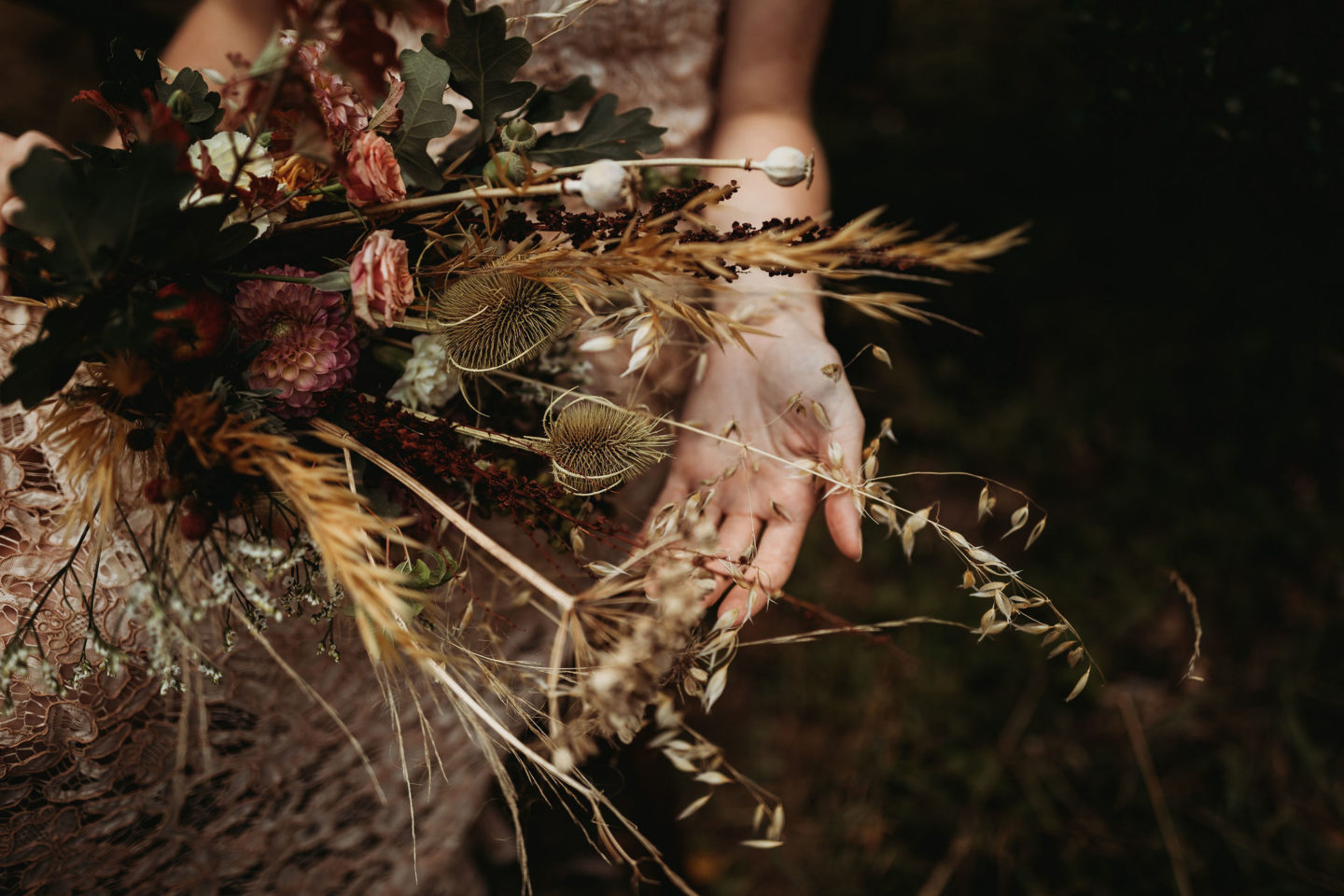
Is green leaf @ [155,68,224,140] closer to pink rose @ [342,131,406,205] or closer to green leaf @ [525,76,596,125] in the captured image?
pink rose @ [342,131,406,205]

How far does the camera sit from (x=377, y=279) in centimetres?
43

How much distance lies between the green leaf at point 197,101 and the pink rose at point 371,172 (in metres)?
0.10

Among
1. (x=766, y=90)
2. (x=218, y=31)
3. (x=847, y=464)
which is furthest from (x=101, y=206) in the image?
(x=766, y=90)

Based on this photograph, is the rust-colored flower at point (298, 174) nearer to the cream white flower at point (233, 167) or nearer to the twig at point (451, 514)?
the cream white flower at point (233, 167)

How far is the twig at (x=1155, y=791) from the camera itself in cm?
118

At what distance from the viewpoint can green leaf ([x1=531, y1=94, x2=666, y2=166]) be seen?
1.83ft

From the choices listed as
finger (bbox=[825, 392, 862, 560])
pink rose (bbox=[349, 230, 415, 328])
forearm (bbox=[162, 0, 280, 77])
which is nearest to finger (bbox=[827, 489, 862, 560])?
finger (bbox=[825, 392, 862, 560])

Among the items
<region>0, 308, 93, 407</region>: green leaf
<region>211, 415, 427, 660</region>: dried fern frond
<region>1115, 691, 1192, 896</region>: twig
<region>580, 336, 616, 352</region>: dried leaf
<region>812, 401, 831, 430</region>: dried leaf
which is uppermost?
<region>0, 308, 93, 407</region>: green leaf

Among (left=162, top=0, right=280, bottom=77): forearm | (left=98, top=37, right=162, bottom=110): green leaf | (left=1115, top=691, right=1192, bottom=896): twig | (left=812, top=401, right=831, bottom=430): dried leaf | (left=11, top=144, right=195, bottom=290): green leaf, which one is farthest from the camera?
(left=1115, top=691, right=1192, bottom=896): twig

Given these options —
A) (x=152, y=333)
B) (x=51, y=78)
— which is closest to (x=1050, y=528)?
(x=152, y=333)

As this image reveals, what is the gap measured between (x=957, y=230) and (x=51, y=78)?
162 centimetres

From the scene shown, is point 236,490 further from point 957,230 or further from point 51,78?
point 957,230

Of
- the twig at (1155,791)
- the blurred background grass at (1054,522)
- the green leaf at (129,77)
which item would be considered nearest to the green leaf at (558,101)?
the green leaf at (129,77)

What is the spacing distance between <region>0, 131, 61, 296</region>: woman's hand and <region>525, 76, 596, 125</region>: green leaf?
329mm
